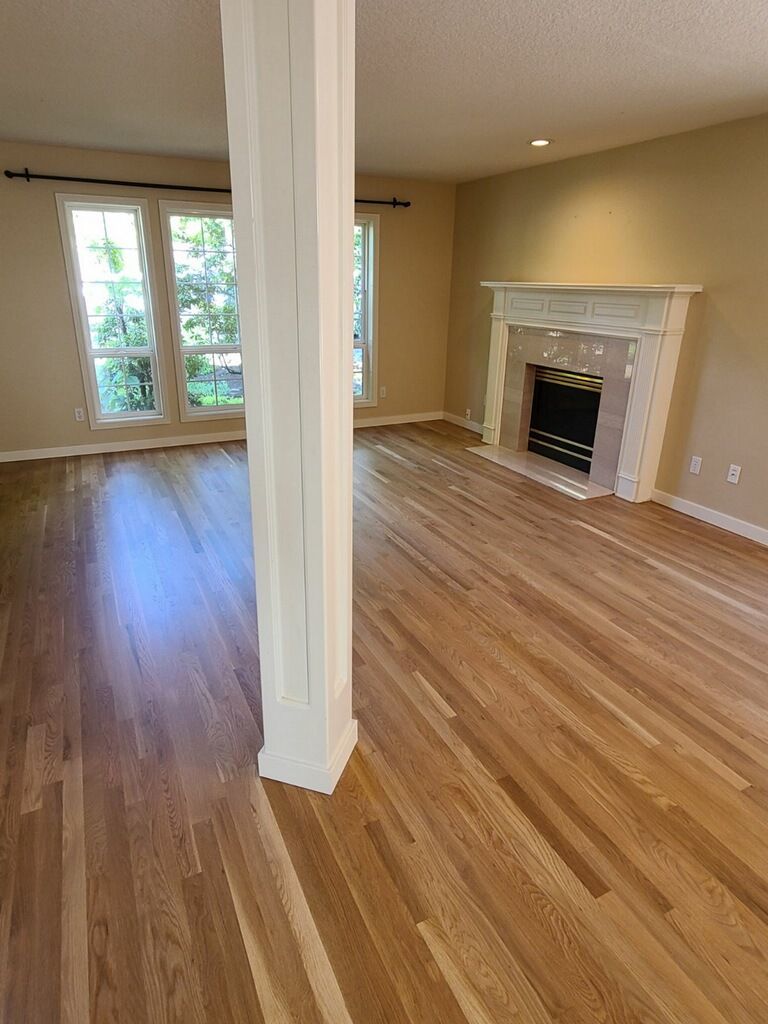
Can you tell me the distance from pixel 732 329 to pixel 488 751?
10.4ft

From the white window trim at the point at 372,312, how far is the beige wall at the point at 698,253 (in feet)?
5.04

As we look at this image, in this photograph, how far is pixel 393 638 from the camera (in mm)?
2566

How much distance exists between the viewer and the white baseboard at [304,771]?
68.8 inches

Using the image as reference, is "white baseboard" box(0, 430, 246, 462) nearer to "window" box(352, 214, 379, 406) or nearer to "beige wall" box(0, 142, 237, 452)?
"beige wall" box(0, 142, 237, 452)

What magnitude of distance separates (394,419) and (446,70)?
154 inches

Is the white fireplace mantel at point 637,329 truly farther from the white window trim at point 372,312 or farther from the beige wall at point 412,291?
the white window trim at point 372,312

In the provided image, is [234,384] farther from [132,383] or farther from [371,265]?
[371,265]

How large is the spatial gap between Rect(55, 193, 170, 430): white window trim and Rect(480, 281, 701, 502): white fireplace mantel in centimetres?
323

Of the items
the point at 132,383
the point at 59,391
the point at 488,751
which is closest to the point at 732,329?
the point at 488,751

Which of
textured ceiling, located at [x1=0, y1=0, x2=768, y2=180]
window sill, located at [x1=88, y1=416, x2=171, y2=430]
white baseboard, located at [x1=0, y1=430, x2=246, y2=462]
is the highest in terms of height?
textured ceiling, located at [x1=0, y1=0, x2=768, y2=180]

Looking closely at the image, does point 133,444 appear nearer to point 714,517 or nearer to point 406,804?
point 406,804

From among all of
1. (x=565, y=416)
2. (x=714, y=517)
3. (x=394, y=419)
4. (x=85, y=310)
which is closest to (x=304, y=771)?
(x=714, y=517)

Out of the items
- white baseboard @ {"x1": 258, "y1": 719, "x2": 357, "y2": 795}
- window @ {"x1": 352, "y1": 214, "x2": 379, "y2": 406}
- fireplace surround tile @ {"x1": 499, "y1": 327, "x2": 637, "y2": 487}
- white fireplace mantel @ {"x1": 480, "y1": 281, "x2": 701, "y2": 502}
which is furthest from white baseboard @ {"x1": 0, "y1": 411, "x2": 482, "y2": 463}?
white baseboard @ {"x1": 258, "y1": 719, "x2": 357, "y2": 795}

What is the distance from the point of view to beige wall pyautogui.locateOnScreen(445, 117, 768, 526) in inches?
136
